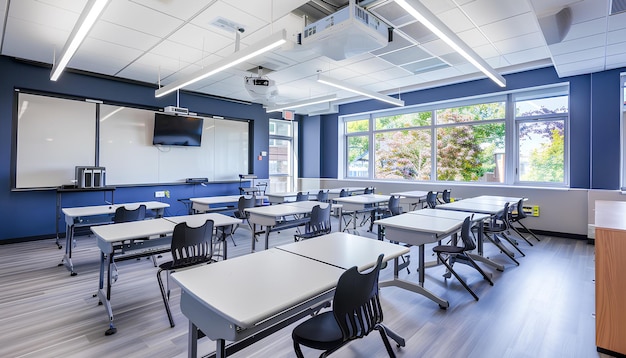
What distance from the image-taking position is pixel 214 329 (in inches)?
52.4

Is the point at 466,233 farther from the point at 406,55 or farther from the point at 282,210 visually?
the point at 406,55

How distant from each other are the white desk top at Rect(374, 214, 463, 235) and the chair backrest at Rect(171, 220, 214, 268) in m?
1.70

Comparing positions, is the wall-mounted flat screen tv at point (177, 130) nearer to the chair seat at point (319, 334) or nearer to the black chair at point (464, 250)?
the black chair at point (464, 250)

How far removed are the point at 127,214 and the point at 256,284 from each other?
10.8 ft

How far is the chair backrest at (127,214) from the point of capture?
3954 mm

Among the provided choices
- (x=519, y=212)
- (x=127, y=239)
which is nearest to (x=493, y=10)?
(x=519, y=212)

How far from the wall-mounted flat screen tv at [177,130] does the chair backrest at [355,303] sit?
21.0 ft

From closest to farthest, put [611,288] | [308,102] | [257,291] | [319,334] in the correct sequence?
1. [257,291]
2. [319,334]
3. [611,288]
4. [308,102]

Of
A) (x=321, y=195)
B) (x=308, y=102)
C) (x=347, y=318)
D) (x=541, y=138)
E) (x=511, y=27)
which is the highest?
(x=511, y=27)

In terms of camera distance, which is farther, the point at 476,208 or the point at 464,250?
the point at 476,208

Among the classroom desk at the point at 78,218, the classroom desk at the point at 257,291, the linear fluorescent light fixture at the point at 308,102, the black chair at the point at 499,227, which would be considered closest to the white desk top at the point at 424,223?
the classroom desk at the point at 257,291

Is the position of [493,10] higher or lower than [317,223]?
higher

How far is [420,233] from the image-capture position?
9.53ft

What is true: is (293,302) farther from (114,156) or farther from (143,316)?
(114,156)
